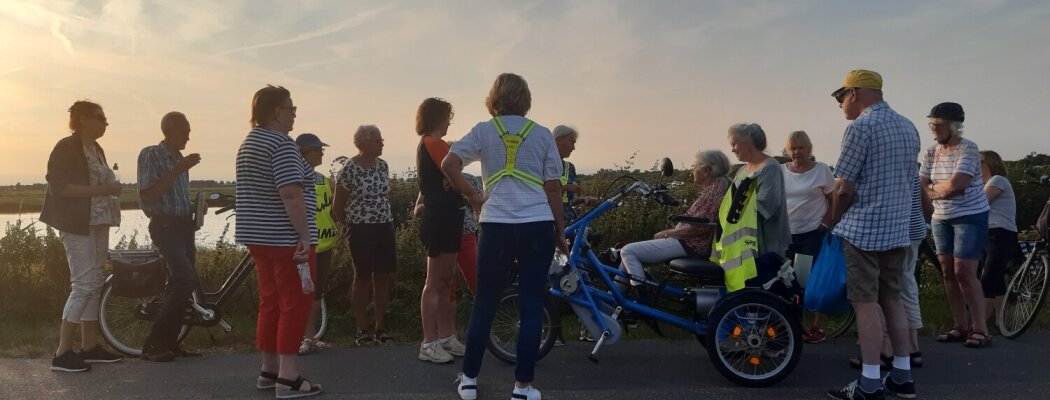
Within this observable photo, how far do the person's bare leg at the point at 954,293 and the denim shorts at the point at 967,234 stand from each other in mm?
123

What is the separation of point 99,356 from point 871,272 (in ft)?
16.9

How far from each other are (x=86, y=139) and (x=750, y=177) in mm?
4546

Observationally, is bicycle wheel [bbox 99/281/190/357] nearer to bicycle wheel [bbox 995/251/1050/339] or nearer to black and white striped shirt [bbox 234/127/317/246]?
black and white striped shirt [bbox 234/127/317/246]

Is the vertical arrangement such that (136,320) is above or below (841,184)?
below

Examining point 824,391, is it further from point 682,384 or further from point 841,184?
point 841,184

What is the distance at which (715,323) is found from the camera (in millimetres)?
4953

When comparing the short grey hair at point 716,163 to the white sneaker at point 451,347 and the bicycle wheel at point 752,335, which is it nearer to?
the bicycle wheel at point 752,335

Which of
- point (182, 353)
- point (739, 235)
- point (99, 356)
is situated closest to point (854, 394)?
point (739, 235)

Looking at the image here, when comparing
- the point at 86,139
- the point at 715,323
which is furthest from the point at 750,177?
the point at 86,139

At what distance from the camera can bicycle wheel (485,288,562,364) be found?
17.5ft

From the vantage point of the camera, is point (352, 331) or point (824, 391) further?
point (352, 331)

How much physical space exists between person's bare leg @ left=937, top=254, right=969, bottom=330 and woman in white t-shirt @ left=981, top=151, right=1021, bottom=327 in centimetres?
31

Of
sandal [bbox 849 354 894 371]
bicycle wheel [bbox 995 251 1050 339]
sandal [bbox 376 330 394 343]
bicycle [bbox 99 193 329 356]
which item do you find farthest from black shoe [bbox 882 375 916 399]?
bicycle [bbox 99 193 329 356]

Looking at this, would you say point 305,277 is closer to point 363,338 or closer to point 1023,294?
point 363,338
